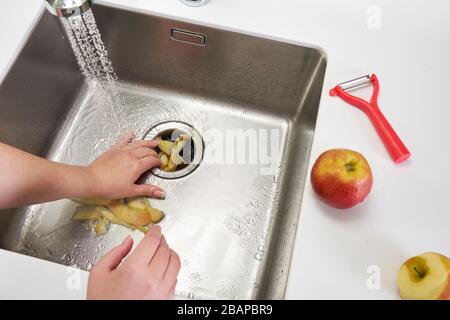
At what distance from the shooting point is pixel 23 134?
0.75m

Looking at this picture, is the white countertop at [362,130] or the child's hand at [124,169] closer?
the white countertop at [362,130]

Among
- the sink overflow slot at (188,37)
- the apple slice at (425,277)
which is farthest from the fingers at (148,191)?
the apple slice at (425,277)

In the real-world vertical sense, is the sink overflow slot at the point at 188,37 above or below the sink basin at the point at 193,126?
above

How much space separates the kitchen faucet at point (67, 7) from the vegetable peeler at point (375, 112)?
0.43m

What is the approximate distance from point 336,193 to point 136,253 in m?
0.28

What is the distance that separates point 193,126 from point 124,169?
0.62ft

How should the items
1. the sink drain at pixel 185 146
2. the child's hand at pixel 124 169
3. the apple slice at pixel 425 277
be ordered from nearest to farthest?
1. the apple slice at pixel 425 277
2. the child's hand at pixel 124 169
3. the sink drain at pixel 185 146

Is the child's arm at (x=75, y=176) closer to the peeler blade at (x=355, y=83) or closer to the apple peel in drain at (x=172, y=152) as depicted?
the apple peel in drain at (x=172, y=152)

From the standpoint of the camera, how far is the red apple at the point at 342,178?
531mm

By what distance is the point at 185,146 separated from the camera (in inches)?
33.3

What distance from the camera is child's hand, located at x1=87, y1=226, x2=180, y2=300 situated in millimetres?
530

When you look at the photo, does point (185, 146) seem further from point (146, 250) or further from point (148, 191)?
point (146, 250)
